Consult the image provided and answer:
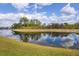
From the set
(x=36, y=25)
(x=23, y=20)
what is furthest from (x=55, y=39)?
(x=23, y=20)

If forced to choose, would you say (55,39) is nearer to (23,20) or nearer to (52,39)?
(52,39)

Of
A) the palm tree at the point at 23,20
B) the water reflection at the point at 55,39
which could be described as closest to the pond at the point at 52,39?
the water reflection at the point at 55,39

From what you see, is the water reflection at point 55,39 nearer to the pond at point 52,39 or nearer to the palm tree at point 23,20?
the pond at point 52,39

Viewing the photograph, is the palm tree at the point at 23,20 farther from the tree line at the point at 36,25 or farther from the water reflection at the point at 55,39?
the water reflection at the point at 55,39

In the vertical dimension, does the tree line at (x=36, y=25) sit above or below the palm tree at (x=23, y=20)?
below

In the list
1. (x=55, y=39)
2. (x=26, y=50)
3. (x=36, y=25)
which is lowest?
(x=26, y=50)

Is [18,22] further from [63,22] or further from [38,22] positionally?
[63,22]

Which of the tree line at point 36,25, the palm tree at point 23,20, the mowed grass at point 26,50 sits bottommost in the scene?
the mowed grass at point 26,50

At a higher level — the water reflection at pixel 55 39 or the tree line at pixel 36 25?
the tree line at pixel 36 25
